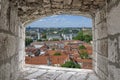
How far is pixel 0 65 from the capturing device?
99.9 inches

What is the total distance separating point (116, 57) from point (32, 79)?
247 centimetres

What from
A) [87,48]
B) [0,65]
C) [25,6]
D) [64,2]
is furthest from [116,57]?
[87,48]

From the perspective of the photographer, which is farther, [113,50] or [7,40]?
[7,40]

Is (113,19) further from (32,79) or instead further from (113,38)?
(32,79)

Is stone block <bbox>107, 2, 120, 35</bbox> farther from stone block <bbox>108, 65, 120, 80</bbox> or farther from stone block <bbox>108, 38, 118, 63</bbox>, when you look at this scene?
stone block <bbox>108, 65, 120, 80</bbox>

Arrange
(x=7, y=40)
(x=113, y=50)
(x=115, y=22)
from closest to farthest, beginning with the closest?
1. (x=115, y=22)
2. (x=113, y=50)
3. (x=7, y=40)

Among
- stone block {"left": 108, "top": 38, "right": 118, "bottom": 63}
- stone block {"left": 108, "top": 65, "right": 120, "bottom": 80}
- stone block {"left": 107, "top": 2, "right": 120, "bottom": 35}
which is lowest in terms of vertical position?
stone block {"left": 108, "top": 65, "right": 120, "bottom": 80}

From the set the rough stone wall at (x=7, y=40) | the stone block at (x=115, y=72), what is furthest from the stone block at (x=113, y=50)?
the rough stone wall at (x=7, y=40)

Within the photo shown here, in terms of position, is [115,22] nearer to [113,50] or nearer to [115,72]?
[113,50]

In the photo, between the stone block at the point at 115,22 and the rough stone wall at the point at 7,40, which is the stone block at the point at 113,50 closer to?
the stone block at the point at 115,22

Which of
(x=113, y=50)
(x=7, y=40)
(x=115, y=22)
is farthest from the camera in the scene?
(x=7, y=40)

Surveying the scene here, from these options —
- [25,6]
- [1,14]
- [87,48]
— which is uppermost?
[25,6]

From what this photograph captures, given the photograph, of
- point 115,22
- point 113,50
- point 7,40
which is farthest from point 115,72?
point 7,40

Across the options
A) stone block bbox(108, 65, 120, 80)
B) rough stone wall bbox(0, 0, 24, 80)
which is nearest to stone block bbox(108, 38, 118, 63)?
stone block bbox(108, 65, 120, 80)
